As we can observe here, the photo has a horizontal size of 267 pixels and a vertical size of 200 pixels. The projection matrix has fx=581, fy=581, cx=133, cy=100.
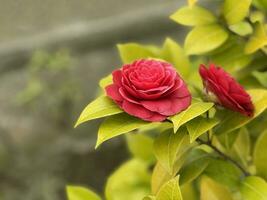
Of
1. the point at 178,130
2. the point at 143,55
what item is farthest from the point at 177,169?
the point at 143,55

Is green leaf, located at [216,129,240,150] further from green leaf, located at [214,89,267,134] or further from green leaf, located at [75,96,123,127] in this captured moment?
green leaf, located at [75,96,123,127]

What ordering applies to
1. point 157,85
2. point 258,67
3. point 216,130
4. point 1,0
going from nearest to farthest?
point 157,85 → point 216,130 → point 258,67 → point 1,0

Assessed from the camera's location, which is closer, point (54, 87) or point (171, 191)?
point (171, 191)

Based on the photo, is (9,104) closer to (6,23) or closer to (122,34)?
(6,23)

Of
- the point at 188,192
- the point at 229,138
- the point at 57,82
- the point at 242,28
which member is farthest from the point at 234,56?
the point at 57,82

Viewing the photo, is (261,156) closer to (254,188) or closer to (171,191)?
(254,188)

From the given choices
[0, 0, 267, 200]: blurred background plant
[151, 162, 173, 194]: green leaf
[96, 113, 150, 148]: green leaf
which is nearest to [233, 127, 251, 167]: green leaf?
[151, 162, 173, 194]: green leaf
